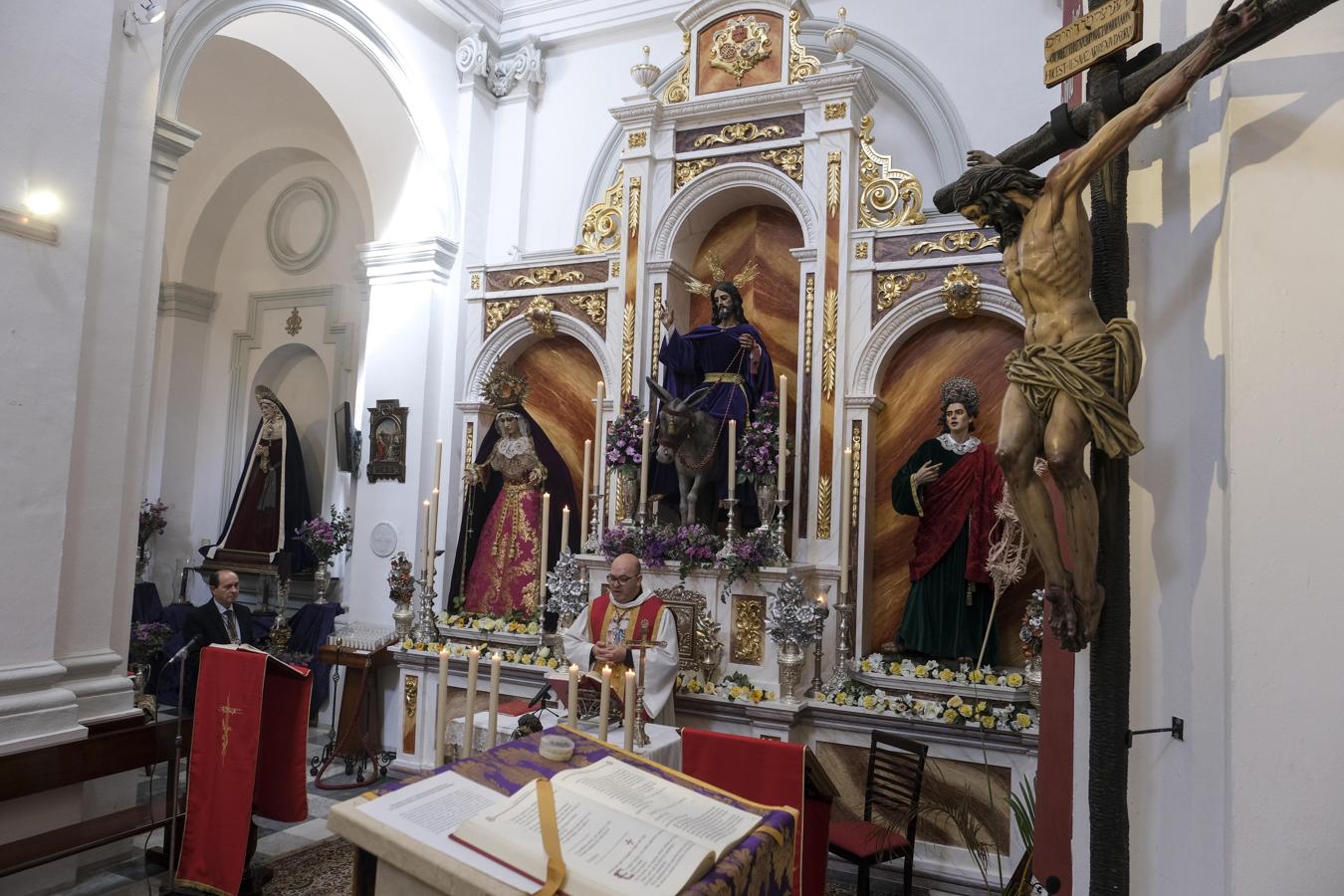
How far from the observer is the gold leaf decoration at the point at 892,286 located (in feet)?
22.5

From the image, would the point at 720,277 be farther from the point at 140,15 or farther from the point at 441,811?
the point at 441,811

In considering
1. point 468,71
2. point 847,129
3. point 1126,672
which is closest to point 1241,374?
point 1126,672

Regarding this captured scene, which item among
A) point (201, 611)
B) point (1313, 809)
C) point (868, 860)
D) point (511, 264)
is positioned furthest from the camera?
point (511, 264)

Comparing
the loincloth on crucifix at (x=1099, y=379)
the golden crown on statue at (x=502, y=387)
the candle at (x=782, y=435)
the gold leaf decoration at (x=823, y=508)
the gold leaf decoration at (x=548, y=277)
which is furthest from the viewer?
the golden crown on statue at (x=502, y=387)

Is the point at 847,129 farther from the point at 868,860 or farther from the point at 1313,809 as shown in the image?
the point at 1313,809

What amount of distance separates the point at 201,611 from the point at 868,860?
5122 mm

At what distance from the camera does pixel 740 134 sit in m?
7.53

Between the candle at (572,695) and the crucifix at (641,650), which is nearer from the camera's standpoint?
the candle at (572,695)

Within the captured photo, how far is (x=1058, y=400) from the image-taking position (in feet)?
8.19

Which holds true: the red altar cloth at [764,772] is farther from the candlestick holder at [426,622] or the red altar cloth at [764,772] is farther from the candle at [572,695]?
the candlestick holder at [426,622]

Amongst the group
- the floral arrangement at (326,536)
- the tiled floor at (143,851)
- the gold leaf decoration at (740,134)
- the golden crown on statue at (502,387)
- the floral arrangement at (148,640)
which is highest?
the gold leaf decoration at (740,134)

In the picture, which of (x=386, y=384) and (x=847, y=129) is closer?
(x=847, y=129)

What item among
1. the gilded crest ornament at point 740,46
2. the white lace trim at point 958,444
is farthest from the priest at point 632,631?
the gilded crest ornament at point 740,46

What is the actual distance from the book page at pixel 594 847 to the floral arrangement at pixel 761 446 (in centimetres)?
469
